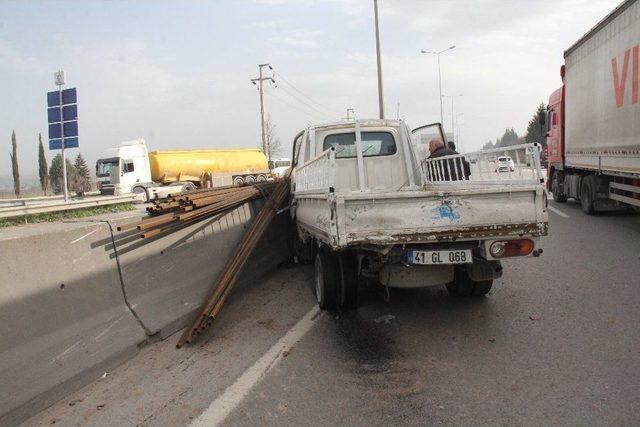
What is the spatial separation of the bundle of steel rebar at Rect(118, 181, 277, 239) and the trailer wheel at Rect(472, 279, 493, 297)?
3111 mm

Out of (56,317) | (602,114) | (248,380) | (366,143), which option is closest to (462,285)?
(366,143)

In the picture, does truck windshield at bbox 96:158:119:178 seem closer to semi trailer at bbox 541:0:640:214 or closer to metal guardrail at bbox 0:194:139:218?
metal guardrail at bbox 0:194:139:218

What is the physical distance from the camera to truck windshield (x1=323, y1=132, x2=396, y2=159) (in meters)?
8.07

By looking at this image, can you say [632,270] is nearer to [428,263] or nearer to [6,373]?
[428,263]

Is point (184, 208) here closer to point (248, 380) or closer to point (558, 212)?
point (248, 380)

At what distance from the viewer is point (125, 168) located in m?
32.0

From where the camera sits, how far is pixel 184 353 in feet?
15.6

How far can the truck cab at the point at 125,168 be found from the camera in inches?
1248

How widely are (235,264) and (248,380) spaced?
7.56 ft

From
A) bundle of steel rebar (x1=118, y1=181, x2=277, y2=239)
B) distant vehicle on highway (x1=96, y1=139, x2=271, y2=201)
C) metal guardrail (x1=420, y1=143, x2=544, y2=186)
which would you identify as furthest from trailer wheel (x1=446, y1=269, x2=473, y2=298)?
distant vehicle on highway (x1=96, y1=139, x2=271, y2=201)

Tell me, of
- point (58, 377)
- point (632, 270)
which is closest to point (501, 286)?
point (632, 270)

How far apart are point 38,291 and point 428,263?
10.2ft

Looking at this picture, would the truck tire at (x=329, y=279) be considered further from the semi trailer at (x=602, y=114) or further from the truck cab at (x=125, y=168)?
the truck cab at (x=125, y=168)

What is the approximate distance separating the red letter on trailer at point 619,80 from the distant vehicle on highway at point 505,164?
5814mm
